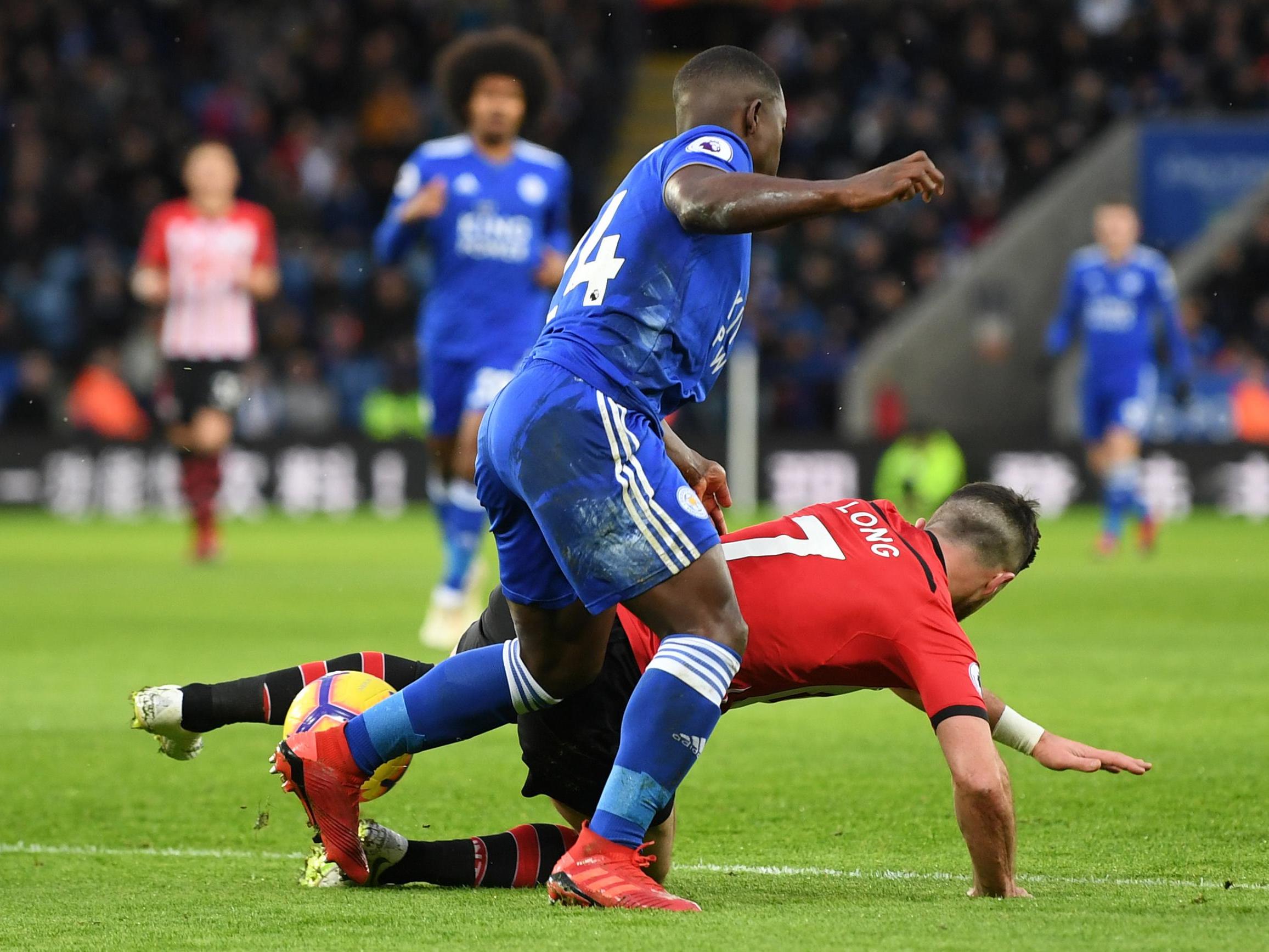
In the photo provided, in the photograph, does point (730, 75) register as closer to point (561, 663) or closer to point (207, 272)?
point (561, 663)

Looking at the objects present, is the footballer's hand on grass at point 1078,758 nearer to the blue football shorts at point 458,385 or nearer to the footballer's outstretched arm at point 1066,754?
the footballer's outstretched arm at point 1066,754

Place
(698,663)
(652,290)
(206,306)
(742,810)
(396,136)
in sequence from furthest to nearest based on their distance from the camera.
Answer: (396,136), (206,306), (742,810), (652,290), (698,663)

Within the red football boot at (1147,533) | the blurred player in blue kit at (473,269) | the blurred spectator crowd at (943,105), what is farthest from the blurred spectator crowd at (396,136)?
the blurred player in blue kit at (473,269)

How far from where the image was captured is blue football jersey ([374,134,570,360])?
29.1ft

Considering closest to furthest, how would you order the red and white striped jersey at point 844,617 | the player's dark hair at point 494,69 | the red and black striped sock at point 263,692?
the red and white striped jersey at point 844,617 < the red and black striped sock at point 263,692 < the player's dark hair at point 494,69

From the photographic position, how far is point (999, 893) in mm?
3635

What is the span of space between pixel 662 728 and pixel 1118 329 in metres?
11.4

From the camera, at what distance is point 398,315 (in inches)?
829

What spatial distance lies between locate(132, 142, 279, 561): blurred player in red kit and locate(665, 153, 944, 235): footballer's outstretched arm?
9428 millimetres

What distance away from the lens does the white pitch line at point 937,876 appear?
3842 millimetres

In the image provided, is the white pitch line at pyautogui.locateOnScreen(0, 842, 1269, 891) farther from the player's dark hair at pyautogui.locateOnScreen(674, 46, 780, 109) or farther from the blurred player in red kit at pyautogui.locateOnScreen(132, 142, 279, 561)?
the blurred player in red kit at pyautogui.locateOnScreen(132, 142, 279, 561)

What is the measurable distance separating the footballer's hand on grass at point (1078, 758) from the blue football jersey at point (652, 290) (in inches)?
40.8

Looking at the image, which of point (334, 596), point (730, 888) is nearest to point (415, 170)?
point (334, 596)

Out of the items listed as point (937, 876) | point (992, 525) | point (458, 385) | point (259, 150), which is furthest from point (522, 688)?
point (259, 150)
